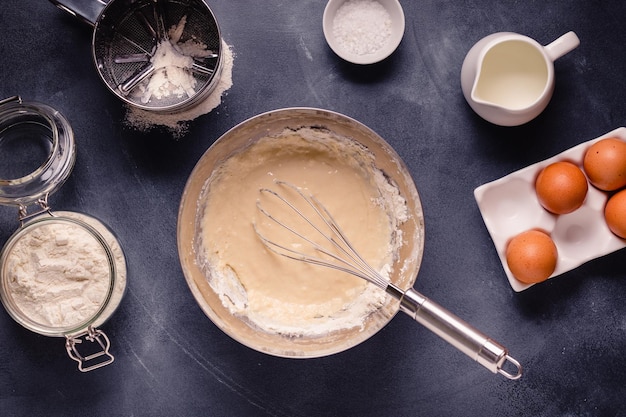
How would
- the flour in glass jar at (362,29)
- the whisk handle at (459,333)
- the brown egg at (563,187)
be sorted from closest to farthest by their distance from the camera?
the whisk handle at (459,333) → the brown egg at (563,187) → the flour in glass jar at (362,29)

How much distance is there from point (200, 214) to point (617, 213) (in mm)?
893

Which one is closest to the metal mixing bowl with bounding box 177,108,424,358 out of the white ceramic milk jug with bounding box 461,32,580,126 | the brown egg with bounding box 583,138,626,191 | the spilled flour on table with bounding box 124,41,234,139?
the spilled flour on table with bounding box 124,41,234,139

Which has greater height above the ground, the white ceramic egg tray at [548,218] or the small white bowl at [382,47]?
the small white bowl at [382,47]

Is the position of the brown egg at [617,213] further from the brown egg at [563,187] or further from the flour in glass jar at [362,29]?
the flour in glass jar at [362,29]

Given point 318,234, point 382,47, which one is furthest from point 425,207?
point 382,47

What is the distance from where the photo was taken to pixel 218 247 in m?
1.42

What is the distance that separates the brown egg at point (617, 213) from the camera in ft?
4.33

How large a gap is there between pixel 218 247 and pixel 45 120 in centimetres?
49

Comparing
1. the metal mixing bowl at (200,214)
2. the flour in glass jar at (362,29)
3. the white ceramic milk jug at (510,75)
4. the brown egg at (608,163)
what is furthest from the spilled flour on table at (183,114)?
the brown egg at (608,163)

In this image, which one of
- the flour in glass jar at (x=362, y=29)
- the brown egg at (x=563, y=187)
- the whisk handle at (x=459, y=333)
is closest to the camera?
the whisk handle at (x=459, y=333)

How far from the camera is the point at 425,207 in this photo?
4.72 ft

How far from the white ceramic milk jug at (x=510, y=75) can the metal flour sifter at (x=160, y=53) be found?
566 millimetres

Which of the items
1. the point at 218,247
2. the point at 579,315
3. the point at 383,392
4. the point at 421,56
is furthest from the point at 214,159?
the point at 579,315

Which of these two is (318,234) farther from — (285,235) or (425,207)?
(425,207)
